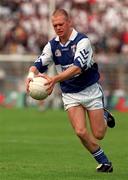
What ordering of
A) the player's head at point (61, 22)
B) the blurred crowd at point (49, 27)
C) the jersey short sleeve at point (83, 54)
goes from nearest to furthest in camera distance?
1. the player's head at point (61, 22)
2. the jersey short sleeve at point (83, 54)
3. the blurred crowd at point (49, 27)

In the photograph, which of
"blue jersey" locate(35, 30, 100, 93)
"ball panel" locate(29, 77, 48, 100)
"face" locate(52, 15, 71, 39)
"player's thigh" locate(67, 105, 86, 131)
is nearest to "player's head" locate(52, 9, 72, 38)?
"face" locate(52, 15, 71, 39)

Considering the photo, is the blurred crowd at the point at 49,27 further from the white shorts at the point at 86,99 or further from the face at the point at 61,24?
the face at the point at 61,24

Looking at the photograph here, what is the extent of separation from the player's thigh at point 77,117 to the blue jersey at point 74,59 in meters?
0.28

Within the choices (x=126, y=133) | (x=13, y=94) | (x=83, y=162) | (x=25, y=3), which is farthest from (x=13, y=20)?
(x=83, y=162)

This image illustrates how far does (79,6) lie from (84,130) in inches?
958

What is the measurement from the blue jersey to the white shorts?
7 centimetres

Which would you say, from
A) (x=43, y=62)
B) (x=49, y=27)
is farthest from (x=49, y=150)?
(x=49, y=27)

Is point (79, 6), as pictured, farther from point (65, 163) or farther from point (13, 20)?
point (65, 163)

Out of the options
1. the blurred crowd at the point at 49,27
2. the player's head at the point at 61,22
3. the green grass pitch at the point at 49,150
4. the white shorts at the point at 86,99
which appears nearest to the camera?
the player's head at the point at 61,22

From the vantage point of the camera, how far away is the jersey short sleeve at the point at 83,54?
11625 millimetres

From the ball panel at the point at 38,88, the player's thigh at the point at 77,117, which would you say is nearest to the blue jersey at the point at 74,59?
the player's thigh at the point at 77,117

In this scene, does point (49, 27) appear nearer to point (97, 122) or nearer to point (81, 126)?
point (97, 122)

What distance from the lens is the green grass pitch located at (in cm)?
1177

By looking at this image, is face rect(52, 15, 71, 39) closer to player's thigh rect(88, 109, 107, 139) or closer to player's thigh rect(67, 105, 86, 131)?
player's thigh rect(67, 105, 86, 131)
